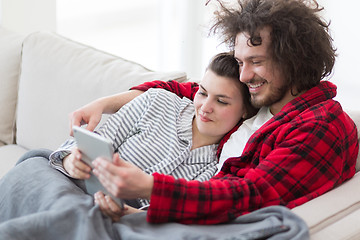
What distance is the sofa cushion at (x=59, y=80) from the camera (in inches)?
82.1

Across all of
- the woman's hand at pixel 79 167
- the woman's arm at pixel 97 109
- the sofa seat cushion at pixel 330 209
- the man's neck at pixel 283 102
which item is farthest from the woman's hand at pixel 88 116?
the sofa seat cushion at pixel 330 209

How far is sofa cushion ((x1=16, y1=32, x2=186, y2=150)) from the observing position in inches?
82.1

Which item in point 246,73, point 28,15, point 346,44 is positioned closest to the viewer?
point 246,73

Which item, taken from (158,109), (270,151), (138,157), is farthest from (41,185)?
(270,151)

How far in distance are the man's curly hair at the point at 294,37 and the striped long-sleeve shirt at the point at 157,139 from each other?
0.35 m

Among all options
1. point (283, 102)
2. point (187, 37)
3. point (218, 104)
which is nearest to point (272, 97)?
point (283, 102)

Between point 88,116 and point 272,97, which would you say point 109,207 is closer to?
point 88,116

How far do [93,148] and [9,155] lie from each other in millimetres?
1113

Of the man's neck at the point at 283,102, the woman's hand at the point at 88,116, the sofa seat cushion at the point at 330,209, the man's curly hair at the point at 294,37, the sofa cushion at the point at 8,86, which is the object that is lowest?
the sofa cushion at the point at 8,86

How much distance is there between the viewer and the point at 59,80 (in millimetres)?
2197

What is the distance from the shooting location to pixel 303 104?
1.52 m

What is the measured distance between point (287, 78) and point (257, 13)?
0.21 m

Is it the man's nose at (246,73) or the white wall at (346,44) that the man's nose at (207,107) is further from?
the white wall at (346,44)

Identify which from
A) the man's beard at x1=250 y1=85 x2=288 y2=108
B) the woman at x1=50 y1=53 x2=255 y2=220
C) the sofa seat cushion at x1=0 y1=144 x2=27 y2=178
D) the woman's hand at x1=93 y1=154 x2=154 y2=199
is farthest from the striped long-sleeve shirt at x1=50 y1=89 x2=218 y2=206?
the sofa seat cushion at x1=0 y1=144 x2=27 y2=178
